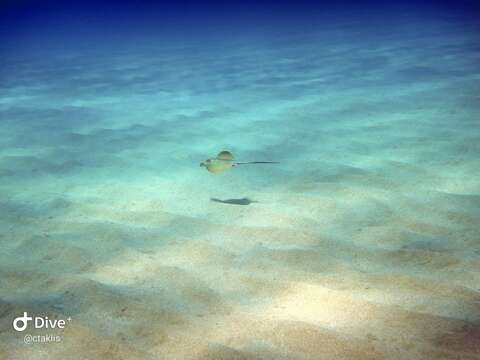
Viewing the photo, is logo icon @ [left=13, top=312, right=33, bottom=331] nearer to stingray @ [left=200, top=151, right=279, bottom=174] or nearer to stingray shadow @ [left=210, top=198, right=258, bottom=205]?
stingray @ [left=200, top=151, right=279, bottom=174]

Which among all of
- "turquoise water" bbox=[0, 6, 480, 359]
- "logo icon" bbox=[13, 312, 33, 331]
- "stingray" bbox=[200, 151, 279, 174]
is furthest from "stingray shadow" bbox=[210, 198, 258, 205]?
"logo icon" bbox=[13, 312, 33, 331]

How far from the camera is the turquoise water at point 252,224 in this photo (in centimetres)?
212

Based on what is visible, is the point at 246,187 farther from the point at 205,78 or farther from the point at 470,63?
the point at 470,63

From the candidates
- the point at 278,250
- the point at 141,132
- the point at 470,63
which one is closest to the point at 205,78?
the point at 141,132

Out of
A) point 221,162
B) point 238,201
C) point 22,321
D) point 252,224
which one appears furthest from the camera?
point 238,201

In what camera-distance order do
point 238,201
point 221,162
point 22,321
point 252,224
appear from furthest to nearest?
point 238,201, point 221,162, point 252,224, point 22,321

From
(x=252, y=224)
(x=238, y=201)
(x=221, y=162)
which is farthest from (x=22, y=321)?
(x=238, y=201)

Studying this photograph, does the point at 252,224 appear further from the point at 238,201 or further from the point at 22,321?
the point at 22,321

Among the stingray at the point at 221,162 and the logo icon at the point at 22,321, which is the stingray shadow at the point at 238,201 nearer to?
the stingray at the point at 221,162

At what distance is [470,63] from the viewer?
29.5 feet

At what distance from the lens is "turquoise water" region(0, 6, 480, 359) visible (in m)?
2.12

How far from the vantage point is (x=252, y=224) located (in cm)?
331

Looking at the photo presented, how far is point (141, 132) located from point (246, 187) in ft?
9.01

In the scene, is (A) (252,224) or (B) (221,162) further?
(B) (221,162)
